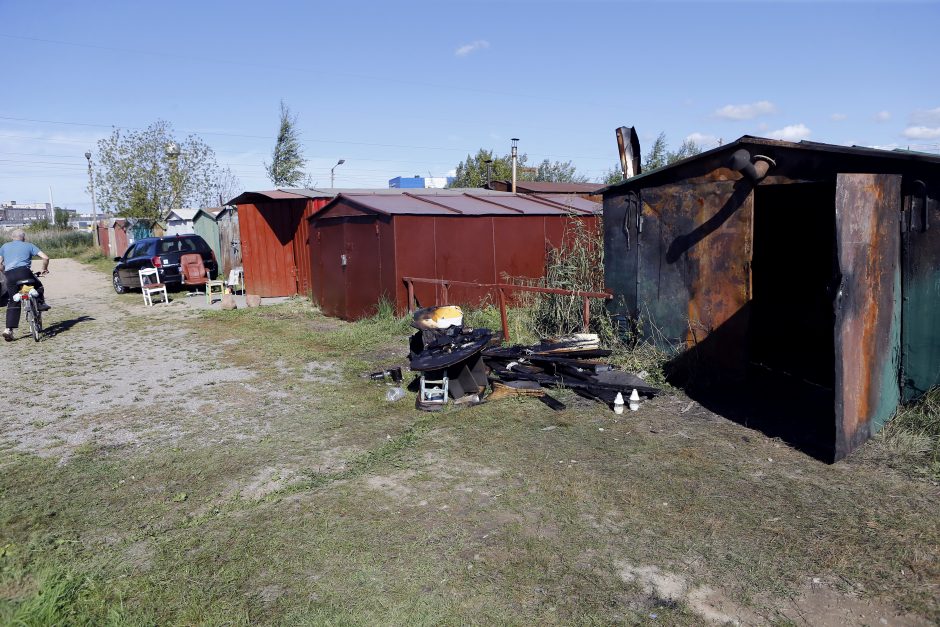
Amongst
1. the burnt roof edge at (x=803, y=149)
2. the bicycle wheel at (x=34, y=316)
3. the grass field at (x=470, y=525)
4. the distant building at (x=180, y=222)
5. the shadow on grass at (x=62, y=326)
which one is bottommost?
the grass field at (x=470, y=525)

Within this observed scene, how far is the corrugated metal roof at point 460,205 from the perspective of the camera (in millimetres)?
12148

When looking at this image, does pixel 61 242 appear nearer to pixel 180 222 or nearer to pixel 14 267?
pixel 180 222

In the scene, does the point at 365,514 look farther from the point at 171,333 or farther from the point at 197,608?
the point at 171,333

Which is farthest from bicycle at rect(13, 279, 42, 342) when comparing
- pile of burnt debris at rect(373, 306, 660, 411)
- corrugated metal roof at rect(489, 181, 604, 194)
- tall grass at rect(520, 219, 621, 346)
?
corrugated metal roof at rect(489, 181, 604, 194)

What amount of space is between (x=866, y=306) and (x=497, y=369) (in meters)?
3.73

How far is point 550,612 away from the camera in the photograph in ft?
10.7

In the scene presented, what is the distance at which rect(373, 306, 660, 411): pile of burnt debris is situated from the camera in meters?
6.74

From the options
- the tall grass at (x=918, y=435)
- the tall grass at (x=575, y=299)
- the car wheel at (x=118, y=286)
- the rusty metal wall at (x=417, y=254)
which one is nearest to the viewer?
the tall grass at (x=918, y=435)

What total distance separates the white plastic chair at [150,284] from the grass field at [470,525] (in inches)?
434

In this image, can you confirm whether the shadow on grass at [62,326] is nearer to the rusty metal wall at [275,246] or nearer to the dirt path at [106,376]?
the dirt path at [106,376]

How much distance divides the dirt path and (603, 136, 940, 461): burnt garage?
5.04m

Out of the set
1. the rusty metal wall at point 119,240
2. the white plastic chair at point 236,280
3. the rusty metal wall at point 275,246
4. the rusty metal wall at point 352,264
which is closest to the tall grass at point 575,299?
the rusty metal wall at point 352,264

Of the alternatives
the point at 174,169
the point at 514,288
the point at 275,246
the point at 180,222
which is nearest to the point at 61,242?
the point at 174,169

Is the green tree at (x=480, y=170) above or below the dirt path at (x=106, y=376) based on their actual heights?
above
